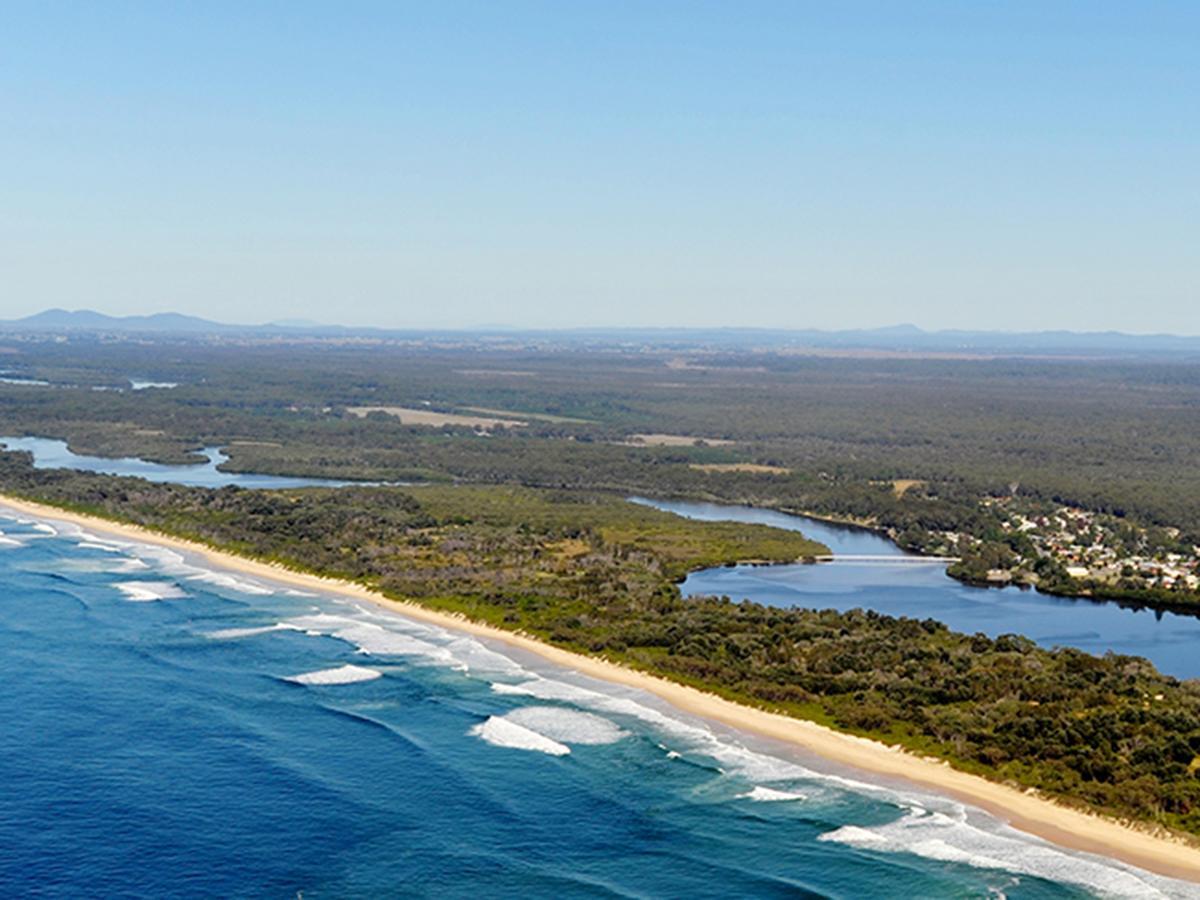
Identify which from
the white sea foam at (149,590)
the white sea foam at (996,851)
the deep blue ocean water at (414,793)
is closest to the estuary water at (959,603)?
the deep blue ocean water at (414,793)

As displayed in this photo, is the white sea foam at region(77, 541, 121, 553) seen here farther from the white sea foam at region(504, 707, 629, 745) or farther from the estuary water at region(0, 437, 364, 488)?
the white sea foam at region(504, 707, 629, 745)

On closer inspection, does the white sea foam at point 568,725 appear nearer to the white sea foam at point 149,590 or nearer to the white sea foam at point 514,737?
the white sea foam at point 514,737

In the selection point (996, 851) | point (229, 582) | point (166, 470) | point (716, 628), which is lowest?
point (996, 851)

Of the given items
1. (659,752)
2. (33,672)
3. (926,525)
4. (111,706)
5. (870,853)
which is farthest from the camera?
(926,525)

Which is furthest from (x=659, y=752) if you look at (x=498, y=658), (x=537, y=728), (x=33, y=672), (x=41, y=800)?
(x=33, y=672)

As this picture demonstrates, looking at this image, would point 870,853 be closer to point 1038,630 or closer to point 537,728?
point 537,728

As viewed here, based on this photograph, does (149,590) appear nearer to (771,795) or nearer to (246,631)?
(246,631)

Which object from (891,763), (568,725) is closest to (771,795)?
(891,763)
